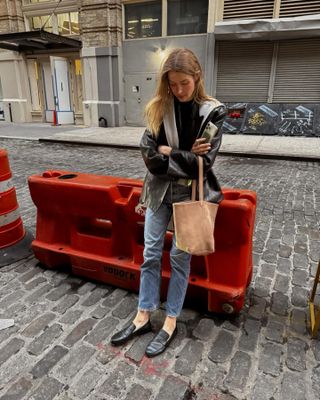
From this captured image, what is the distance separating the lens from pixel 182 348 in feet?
7.25

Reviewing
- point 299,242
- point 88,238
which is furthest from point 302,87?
point 88,238

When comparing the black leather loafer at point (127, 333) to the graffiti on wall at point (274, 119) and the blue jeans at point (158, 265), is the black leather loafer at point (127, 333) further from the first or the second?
the graffiti on wall at point (274, 119)

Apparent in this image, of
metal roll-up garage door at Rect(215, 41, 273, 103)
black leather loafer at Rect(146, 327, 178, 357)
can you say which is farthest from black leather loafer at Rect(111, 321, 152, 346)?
metal roll-up garage door at Rect(215, 41, 273, 103)

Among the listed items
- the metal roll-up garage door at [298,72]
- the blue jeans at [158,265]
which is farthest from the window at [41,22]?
the blue jeans at [158,265]

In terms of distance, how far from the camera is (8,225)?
3.55 metres

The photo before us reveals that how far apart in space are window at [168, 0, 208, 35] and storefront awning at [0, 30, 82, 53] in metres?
4.60

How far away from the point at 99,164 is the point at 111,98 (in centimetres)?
822

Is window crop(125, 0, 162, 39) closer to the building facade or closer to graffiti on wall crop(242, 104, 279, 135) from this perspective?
the building facade

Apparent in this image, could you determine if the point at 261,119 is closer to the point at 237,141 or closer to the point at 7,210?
the point at 237,141

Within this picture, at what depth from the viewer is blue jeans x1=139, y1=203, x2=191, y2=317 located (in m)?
2.16

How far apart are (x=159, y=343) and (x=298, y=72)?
45.2 feet

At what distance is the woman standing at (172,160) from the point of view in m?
1.90

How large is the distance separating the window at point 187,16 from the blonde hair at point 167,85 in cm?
1360

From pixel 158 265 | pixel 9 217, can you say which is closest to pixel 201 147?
pixel 158 265
